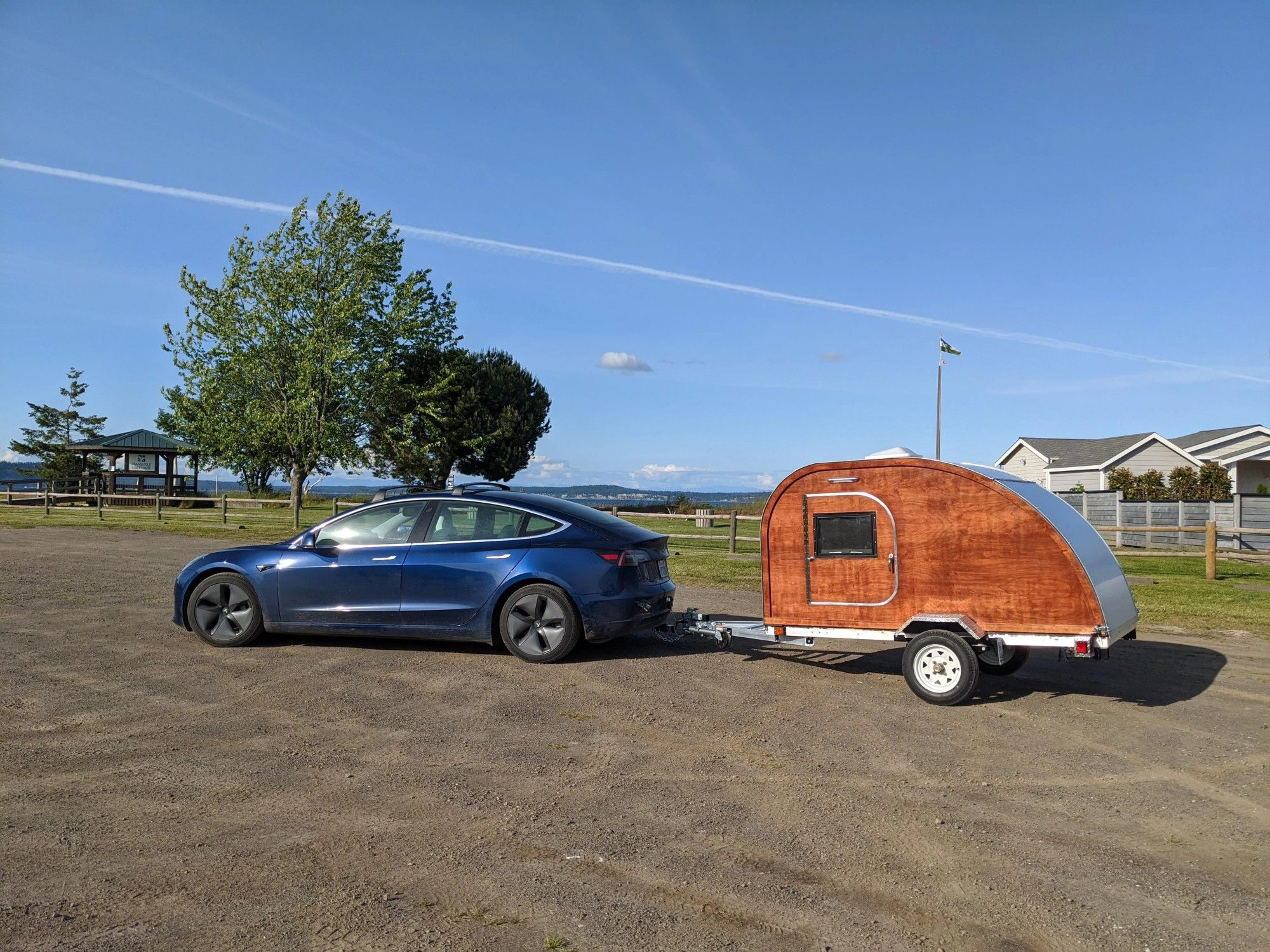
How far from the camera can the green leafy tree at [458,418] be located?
46125 mm

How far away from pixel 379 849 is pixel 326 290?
131 feet

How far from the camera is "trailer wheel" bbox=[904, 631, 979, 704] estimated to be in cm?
735

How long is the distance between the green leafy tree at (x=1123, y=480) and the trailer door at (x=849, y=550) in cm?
3538

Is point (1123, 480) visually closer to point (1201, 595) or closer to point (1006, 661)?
point (1201, 595)

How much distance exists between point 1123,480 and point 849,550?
37478mm

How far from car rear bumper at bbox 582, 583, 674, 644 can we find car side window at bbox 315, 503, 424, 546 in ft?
6.36

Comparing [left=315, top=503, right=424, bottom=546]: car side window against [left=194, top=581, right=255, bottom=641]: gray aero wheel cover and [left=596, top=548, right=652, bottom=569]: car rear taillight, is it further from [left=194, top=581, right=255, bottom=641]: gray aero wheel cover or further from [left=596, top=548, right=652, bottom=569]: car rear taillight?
[left=596, top=548, right=652, bottom=569]: car rear taillight

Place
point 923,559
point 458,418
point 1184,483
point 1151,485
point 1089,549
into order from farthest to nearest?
point 458,418
point 1151,485
point 1184,483
point 923,559
point 1089,549

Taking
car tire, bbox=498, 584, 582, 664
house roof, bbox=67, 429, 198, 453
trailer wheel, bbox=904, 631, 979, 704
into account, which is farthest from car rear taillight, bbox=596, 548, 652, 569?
house roof, bbox=67, 429, 198, 453

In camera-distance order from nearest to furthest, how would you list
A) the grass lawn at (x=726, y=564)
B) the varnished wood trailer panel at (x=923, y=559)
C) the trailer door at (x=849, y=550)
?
the varnished wood trailer panel at (x=923, y=559) → the trailer door at (x=849, y=550) → the grass lawn at (x=726, y=564)

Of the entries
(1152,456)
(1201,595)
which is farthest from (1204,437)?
(1201,595)

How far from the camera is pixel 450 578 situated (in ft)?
28.8

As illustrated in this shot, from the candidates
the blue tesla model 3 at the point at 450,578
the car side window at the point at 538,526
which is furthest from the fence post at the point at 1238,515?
the car side window at the point at 538,526

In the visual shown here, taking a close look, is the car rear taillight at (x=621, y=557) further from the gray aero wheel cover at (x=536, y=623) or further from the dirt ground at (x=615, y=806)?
the dirt ground at (x=615, y=806)
